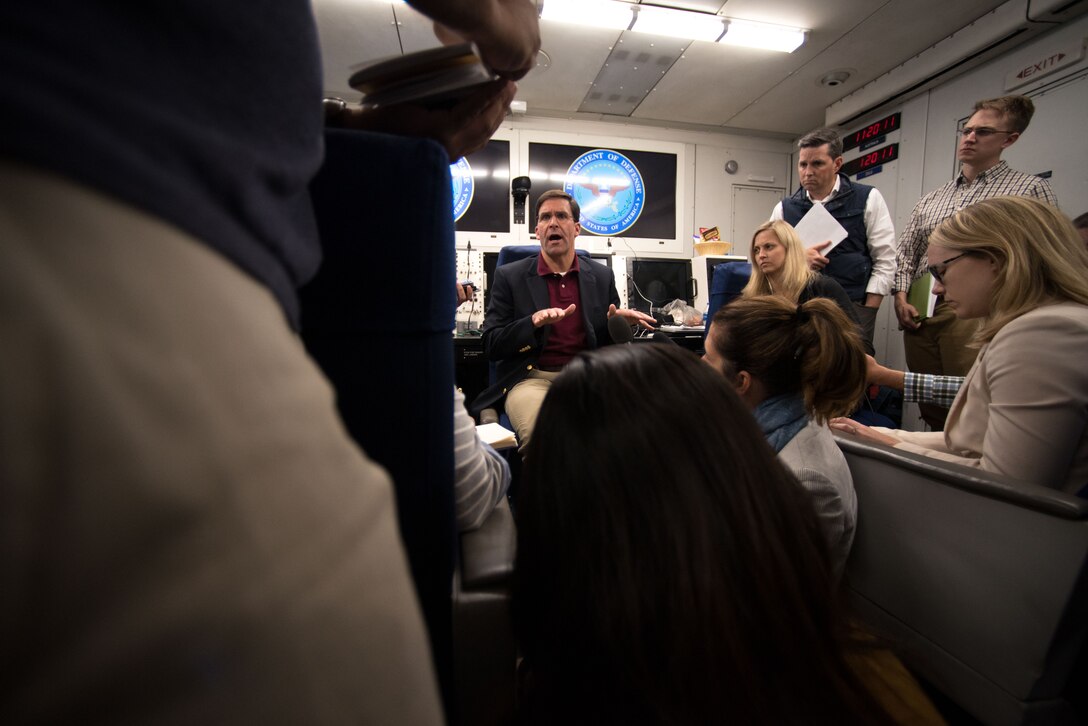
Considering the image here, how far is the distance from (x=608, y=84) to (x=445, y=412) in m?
4.35

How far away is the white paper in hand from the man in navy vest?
0.36 ft

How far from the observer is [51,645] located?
0.17 m

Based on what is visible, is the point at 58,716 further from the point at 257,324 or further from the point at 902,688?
the point at 902,688

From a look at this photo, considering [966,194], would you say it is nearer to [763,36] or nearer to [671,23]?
[763,36]

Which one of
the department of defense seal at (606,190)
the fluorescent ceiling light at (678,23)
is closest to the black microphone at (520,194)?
the department of defense seal at (606,190)

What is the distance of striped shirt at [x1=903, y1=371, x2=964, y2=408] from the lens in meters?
1.51

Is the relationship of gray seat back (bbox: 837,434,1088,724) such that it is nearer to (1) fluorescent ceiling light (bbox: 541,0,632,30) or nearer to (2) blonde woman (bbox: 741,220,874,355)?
(2) blonde woman (bbox: 741,220,874,355)

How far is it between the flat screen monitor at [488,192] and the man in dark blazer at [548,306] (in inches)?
77.2

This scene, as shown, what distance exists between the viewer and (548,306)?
100.0 inches

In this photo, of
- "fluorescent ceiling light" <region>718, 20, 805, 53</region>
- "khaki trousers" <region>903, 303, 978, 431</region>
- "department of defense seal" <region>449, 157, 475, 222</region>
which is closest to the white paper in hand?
"khaki trousers" <region>903, 303, 978, 431</region>

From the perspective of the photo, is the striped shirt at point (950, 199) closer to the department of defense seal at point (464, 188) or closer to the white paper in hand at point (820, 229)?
the white paper in hand at point (820, 229)

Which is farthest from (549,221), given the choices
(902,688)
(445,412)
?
(902,688)

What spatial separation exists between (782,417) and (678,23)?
3.32 meters

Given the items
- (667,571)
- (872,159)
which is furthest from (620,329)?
(872,159)
